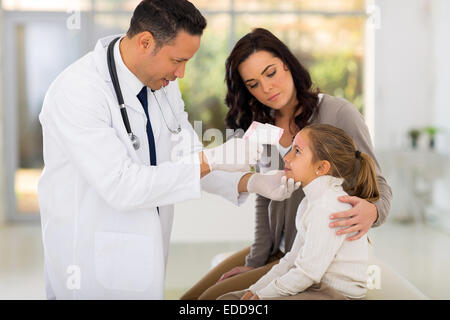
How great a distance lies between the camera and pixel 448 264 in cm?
382

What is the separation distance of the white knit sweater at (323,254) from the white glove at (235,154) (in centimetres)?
26

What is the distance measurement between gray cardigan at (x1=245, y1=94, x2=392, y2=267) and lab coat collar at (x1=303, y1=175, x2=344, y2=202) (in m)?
0.19

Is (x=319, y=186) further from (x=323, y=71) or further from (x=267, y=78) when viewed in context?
(x=323, y=71)

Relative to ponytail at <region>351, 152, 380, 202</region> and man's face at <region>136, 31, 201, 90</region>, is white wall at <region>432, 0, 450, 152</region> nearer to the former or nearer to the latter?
ponytail at <region>351, 152, 380, 202</region>

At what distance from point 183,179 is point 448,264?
3072mm

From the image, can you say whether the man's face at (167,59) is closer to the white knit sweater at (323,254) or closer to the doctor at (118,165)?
the doctor at (118,165)

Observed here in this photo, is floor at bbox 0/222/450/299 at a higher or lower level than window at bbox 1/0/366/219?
lower

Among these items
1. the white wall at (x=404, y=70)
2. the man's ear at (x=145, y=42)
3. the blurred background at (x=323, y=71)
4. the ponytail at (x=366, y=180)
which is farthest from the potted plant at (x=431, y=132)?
the man's ear at (x=145, y=42)

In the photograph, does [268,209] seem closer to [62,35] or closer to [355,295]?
[355,295]

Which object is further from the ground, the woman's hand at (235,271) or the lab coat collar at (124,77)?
the lab coat collar at (124,77)

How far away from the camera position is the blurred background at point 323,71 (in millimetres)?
5199

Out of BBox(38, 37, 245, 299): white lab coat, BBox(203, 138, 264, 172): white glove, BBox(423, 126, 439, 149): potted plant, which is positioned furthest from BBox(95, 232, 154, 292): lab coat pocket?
BBox(423, 126, 439, 149): potted plant

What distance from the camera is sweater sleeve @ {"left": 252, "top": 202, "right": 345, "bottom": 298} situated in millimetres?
1532

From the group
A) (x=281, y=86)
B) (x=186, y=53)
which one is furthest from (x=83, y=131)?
(x=281, y=86)
